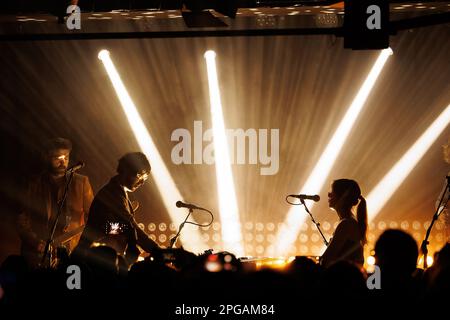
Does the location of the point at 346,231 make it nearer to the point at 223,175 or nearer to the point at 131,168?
the point at 131,168

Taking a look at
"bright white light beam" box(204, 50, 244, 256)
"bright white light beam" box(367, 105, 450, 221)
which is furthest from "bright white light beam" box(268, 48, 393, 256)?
"bright white light beam" box(367, 105, 450, 221)

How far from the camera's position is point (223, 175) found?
8.16 metres

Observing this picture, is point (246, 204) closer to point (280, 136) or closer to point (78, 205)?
point (280, 136)

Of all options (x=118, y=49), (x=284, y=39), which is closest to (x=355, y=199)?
(x=284, y=39)

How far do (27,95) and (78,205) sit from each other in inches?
82.0

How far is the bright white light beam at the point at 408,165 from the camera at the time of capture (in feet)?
26.0

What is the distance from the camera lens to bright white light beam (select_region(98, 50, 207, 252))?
807 centimetres

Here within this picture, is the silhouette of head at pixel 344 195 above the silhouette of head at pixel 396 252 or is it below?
above

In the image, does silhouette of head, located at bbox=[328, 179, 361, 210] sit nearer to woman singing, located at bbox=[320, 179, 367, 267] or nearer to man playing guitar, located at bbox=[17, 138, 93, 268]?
woman singing, located at bbox=[320, 179, 367, 267]

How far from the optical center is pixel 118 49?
8.14 m

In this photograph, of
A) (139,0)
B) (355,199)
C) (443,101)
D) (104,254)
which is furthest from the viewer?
(443,101)

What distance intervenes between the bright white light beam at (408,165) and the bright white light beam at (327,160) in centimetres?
78

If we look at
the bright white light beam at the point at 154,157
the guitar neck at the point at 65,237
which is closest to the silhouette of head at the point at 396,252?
the guitar neck at the point at 65,237

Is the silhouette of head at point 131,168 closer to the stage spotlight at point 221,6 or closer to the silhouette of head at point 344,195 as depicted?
the stage spotlight at point 221,6
